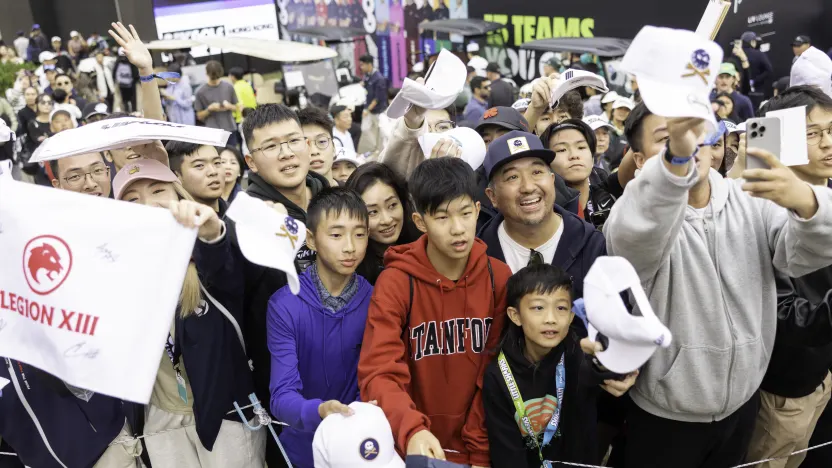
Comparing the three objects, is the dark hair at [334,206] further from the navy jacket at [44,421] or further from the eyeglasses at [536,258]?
the navy jacket at [44,421]

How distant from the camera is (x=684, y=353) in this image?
8.80 feet

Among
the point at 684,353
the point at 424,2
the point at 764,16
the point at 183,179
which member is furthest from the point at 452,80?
the point at 424,2

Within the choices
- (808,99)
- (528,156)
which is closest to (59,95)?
(528,156)

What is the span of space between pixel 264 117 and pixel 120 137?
854mm

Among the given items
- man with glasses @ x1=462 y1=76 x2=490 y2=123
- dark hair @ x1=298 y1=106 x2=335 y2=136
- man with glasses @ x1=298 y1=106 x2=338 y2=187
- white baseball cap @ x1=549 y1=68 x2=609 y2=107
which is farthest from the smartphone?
man with glasses @ x1=462 y1=76 x2=490 y2=123

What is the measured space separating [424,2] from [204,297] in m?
18.3

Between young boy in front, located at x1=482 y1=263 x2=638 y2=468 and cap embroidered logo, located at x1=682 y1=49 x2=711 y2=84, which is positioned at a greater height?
cap embroidered logo, located at x1=682 y1=49 x2=711 y2=84

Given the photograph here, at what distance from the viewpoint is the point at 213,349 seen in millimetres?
3027

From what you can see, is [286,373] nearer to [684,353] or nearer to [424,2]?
[684,353]

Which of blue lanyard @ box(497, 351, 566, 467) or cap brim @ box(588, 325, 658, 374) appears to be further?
blue lanyard @ box(497, 351, 566, 467)

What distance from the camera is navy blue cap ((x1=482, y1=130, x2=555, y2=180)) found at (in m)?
3.20

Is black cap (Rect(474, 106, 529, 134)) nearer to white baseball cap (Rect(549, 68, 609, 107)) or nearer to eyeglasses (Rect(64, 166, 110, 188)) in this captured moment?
white baseball cap (Rect(549, 68, 609, 107))

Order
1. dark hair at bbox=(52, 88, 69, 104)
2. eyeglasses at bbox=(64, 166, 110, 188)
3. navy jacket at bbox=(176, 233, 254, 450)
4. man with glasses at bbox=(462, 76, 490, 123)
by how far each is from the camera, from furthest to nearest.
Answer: dark hair at bbox=(52, 88, 69, 104)
man with glasses at bbox=(462, 76, 490, 123)
eyeglasses at bbox=(64, 166, 110, 188)
navy jacket at bbox=(176, 233, 254, 450)

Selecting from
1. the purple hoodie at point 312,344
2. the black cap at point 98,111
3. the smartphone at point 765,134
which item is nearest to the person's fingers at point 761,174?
the smartphone at point 765,134
